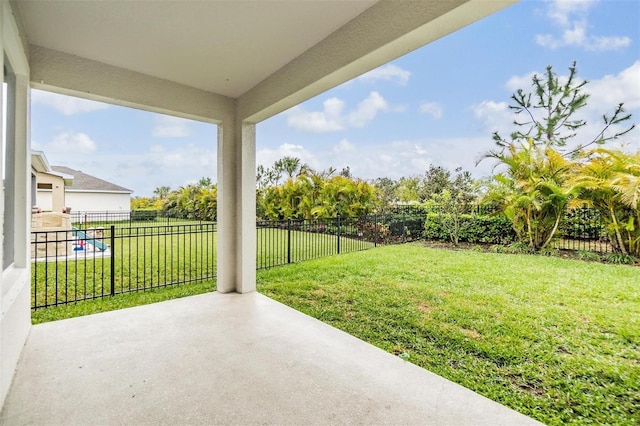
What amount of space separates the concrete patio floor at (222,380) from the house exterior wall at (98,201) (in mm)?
18778

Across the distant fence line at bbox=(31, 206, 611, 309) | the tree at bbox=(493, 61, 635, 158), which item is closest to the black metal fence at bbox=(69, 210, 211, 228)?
the distant fence line at bbox=(31, 206, 611, 309)

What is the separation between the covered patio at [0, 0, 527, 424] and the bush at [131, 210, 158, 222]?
16.5m

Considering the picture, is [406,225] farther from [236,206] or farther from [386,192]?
[236,206]

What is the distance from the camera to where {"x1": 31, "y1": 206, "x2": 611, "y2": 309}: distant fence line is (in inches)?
175

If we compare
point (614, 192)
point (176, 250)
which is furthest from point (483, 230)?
point (176, 250)

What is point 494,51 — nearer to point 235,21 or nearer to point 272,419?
point 235,21

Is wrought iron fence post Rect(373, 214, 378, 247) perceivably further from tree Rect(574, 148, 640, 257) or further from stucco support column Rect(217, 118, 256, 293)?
stucco support column Rect(217, 118, 256, 293)

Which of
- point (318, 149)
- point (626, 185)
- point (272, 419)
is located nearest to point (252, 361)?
point (272, 419)

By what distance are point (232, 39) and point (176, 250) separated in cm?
720

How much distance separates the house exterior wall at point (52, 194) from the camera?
11215 mm

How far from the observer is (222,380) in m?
2.08

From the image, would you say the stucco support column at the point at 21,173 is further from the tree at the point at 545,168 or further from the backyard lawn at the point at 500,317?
the tree at the point at 545,168

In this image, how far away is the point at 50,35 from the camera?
8.38 ft

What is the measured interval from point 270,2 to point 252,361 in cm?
267
